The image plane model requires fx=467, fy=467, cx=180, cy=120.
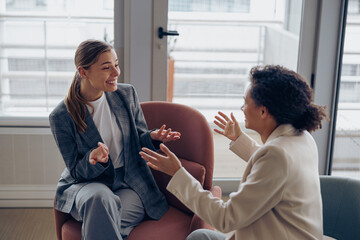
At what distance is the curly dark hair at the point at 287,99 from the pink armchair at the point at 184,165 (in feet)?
2.26

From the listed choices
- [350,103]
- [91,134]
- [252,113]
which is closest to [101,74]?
[91,134]

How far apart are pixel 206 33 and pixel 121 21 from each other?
56cm

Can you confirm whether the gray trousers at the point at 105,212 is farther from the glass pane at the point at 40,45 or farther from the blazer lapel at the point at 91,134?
the glass pane at the point at 40,45

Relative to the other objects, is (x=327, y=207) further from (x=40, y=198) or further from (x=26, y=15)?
(x=26, y=15)

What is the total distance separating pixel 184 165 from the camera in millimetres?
2137

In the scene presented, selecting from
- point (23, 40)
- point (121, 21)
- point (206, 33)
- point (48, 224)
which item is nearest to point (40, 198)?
point (48, 224)

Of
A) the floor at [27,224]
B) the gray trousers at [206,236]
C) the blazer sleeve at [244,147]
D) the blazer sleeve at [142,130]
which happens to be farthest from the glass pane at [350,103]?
the floor at [27,224]

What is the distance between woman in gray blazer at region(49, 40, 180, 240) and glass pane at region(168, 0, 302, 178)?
0.94 metres

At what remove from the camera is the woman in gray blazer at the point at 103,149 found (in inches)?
73.2

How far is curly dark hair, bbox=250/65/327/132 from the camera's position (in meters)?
1.40

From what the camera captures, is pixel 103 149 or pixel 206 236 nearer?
pixel 206 236

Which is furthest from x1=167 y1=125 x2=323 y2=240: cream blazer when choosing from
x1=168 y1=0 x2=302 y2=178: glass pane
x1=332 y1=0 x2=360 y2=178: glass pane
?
x1=168 y1=0 x2=302 y2=178: glass pane

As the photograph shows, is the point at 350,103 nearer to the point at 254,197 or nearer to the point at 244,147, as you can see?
the point at 244,147

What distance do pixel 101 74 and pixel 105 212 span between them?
1.92 ft
